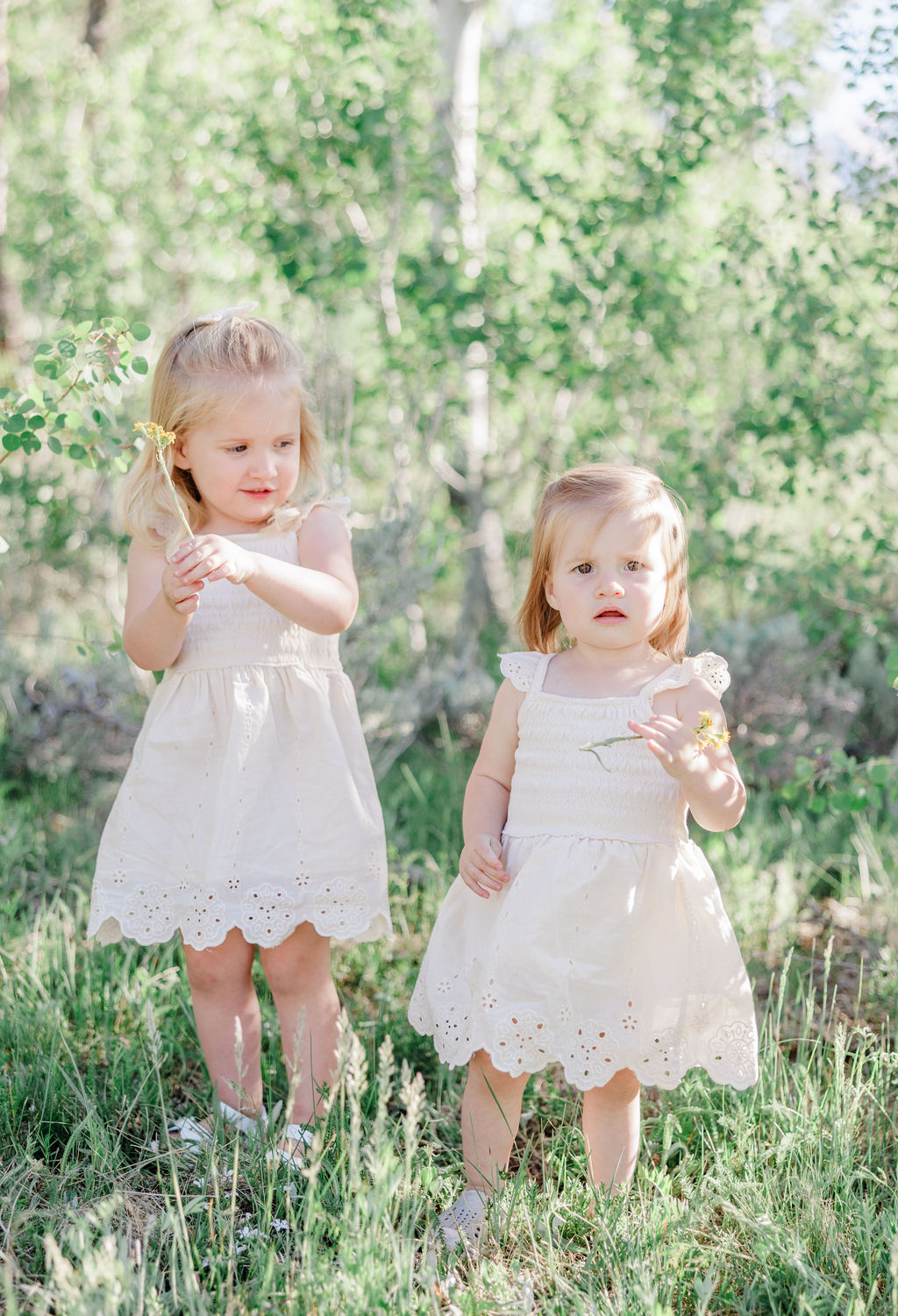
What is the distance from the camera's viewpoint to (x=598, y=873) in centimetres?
195

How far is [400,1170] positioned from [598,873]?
59cm

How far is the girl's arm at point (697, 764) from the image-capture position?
1849 millimetres

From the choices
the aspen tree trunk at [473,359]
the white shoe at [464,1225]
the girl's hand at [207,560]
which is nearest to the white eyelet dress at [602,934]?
the white shoe at [464,1225]

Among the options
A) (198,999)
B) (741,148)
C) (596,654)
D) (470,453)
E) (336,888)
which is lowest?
(198,999)

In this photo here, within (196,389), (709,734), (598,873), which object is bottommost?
(598,873)

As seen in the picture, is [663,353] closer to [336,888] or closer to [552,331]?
[552,331]

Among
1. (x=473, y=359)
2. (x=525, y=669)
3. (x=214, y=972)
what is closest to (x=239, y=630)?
(x=525, y=669)

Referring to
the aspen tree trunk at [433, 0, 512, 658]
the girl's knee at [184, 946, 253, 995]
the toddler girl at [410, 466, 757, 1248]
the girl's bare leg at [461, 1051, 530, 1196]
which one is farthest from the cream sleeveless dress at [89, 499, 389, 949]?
the aspen tree trunk at [433, 0, 512, 658]

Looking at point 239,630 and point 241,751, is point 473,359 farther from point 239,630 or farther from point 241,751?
point 241,751

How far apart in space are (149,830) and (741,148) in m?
4.19

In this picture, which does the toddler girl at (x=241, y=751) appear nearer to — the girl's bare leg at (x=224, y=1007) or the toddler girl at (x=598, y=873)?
the girl's bare leg at (x=224, y=1007)

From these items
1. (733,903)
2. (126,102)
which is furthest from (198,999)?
(126,102)

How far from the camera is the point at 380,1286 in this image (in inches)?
59.5

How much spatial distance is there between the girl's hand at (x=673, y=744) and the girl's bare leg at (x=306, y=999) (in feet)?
2.89
